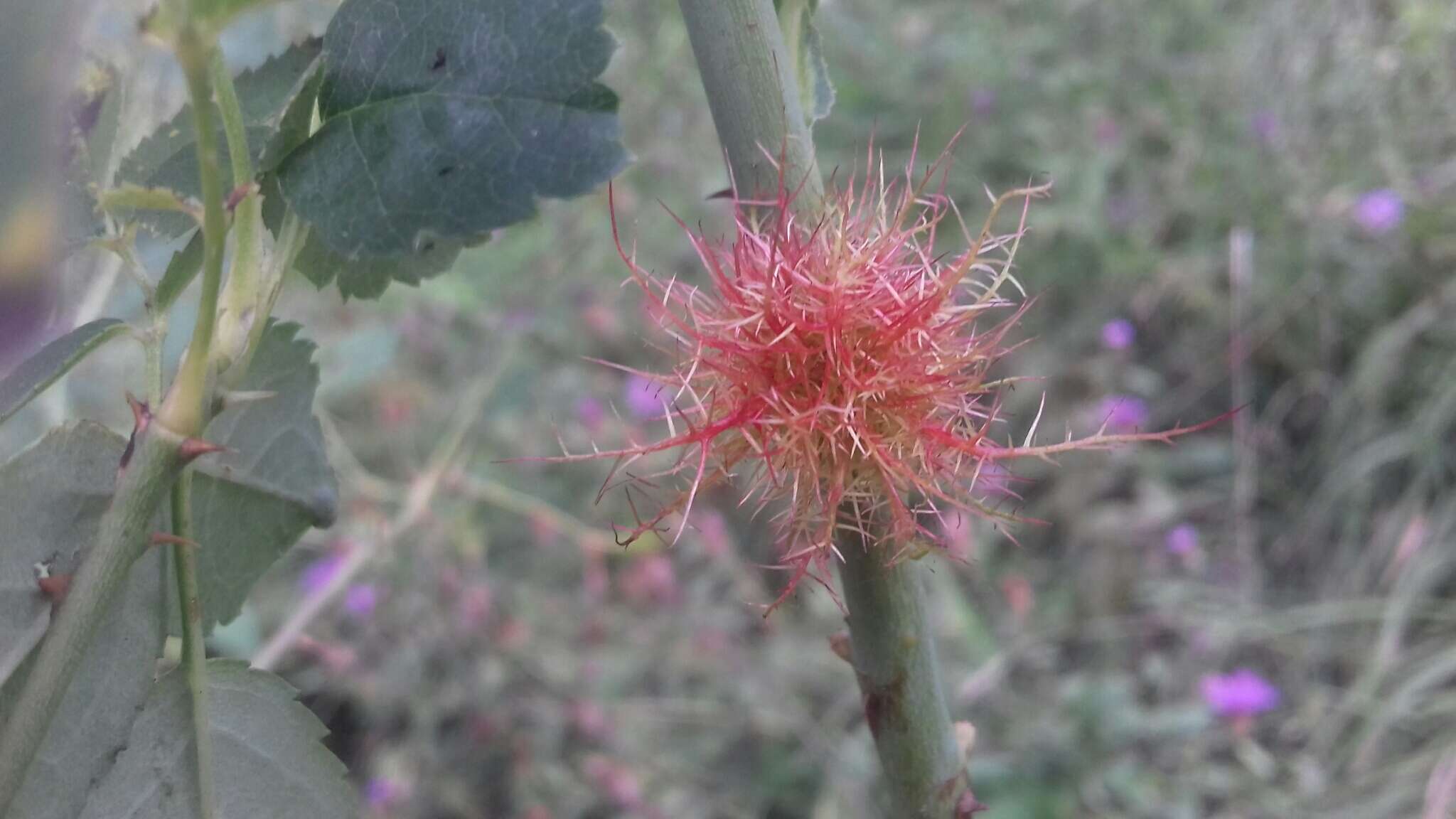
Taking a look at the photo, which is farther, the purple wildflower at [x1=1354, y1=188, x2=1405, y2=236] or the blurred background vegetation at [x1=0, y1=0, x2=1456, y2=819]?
the purple wildflower at [x1=1354, y1=188, x2=1405, y2=236]

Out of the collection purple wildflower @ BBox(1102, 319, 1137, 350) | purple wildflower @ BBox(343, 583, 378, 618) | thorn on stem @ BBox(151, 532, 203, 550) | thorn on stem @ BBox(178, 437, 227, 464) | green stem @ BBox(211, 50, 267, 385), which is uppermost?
green stem @ BBox(211, 50, 267, 385)

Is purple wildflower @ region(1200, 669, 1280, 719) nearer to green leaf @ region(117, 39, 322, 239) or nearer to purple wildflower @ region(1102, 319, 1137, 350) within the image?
purple wildflower @ region(1102, 319, 1137, 350)

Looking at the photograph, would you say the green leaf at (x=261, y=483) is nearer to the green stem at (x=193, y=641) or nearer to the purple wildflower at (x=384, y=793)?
the green stem at (x=193, y=641)

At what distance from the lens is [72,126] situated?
48 cm

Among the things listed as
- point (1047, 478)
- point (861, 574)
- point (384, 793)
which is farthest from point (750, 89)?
point (1047, 478)

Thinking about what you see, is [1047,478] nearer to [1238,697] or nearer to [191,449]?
[1238,697]

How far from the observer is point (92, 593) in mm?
387

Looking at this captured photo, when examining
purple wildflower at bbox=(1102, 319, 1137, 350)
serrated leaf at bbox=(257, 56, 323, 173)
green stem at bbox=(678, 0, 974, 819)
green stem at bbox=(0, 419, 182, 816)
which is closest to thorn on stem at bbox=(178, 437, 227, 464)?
green stem at bbox=(0, 419, 182, 816)

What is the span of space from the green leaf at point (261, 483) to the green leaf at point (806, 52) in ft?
0.86

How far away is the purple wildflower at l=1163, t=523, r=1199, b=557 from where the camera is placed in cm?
212

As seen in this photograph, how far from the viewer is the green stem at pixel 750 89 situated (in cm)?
42

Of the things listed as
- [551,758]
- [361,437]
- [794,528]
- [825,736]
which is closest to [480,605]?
[551,758]

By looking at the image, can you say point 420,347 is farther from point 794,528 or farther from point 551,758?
point 794,528

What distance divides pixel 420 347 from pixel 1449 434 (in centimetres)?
218
